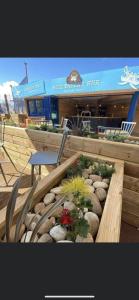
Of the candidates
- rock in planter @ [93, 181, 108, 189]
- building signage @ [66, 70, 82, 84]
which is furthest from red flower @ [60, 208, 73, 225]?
building signage @ [66, 70, 82, 84]

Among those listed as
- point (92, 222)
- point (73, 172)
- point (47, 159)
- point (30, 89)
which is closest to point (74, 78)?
point (30, 89)

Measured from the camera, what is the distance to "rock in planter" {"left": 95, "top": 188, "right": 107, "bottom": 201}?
123 cm

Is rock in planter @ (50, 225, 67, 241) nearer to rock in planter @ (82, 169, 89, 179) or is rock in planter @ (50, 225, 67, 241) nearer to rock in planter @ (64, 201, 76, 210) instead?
rock in planter @ (64, 201, 76, 210)

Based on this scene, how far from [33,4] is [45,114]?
27.6ft

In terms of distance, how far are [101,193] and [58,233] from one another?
0.53 m

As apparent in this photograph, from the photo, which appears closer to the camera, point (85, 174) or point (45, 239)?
point (45, 239)

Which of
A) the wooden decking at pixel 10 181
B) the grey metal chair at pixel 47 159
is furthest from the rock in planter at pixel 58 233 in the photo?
the wooden decking at pixel 10 181

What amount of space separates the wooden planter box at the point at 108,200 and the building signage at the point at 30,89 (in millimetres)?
6571

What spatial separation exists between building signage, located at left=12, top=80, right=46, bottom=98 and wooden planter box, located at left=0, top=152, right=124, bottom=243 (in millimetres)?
6571

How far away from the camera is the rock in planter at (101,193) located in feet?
4.04

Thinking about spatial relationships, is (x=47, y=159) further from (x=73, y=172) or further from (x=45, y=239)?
(x=45, y=239)

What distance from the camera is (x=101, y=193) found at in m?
1.26

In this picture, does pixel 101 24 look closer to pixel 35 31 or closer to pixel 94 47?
pixel 94 47
